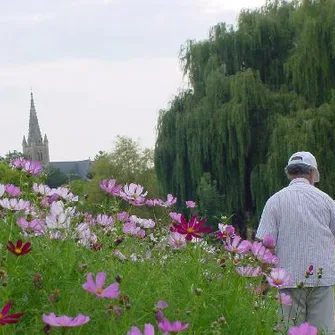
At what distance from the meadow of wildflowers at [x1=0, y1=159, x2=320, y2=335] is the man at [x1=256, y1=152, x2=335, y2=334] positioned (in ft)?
2.69

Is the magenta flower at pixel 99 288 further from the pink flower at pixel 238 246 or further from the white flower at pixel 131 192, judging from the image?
the white flower at pixel 131 192

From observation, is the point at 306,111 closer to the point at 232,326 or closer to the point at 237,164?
the point at 237,164

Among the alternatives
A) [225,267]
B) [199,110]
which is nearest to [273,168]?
[199,110]

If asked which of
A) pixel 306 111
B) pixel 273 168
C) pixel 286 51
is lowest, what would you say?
pixel 273 168

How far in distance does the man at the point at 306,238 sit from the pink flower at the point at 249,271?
1196 mm

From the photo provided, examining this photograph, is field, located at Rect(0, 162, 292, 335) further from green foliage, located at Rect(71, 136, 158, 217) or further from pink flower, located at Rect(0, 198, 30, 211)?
green foliage, located at Rect(71, 136, 158, 217)

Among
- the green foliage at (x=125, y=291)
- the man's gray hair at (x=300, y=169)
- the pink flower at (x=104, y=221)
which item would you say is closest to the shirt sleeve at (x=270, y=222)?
the man's gray hair at (x=300, y=169)

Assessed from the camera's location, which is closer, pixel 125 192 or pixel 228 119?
pixel 125 192

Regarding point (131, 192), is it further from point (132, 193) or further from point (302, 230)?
point (302, 230)

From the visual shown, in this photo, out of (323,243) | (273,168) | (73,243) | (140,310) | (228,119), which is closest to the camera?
(140,310)

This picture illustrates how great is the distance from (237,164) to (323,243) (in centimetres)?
1242

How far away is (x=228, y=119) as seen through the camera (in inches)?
642

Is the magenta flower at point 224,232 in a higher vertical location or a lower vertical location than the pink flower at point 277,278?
higher

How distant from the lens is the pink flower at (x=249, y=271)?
2693mm
